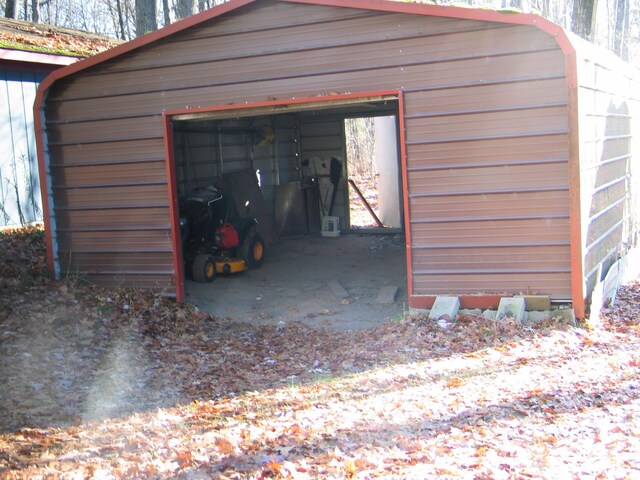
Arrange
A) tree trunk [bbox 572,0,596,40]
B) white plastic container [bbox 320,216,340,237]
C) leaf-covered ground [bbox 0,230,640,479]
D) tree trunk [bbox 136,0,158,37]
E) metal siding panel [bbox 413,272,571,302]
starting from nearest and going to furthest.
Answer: leaf-covered ground [bbox 0,230,640,479] < metal siding panel [bbox 413,272,571,302] < tree trunk [bbox 572,0,596,40] < white plastic container [bbox 320,216,340,237] < tree trunk [bbox 136,0,158,37]

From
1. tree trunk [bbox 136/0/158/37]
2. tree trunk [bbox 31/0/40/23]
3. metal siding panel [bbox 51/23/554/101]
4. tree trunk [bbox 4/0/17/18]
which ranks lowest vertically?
metal siding panel [bbox 51/23/554/101]

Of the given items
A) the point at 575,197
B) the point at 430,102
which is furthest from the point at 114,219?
the point at 575,197

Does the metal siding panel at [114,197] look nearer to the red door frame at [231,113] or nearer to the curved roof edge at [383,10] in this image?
the red door frame at [231,113]

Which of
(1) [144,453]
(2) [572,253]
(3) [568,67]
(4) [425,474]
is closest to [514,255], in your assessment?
(2) [572,253]

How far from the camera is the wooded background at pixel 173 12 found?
78.1 ft

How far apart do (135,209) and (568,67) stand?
224 inches

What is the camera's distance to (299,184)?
1553 centimetres

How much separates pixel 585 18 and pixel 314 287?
7671mm

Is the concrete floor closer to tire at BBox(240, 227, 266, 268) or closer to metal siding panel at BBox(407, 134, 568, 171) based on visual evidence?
tire at BBox(240, 227, 266, 268)

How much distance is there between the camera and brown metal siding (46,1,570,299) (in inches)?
310

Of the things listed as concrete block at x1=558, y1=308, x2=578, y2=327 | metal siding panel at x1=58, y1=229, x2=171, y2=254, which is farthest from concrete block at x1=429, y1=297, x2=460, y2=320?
metal siding panel at x1=58, y1=229, x2=171, y2=254

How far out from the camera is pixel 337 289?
10812 millimetres

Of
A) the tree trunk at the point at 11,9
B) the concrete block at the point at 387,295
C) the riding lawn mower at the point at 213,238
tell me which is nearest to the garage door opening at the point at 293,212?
the concrete block at the point at 387,295

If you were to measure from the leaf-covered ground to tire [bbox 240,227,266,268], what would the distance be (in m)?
2.69
